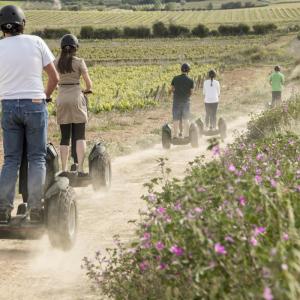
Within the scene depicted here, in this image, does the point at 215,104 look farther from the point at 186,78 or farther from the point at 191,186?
the point at 191,186

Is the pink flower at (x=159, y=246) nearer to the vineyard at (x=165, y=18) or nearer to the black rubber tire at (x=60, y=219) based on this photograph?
the black rubber tire at (x=60, y=219)

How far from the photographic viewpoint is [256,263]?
2820 mm

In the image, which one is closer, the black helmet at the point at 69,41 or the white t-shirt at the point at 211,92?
the black helmet at the point at 69,41

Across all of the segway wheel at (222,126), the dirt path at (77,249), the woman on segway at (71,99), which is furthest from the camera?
the segway wheel at (222,126)

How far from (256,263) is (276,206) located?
1.55 feet

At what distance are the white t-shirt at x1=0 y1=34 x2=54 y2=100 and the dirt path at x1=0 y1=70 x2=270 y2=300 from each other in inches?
55.0

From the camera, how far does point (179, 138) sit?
12.4 m

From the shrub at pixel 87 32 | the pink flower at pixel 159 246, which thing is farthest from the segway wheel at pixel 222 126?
the shrub at pixel 87 32

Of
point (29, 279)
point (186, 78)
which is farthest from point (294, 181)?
point (186, 78)

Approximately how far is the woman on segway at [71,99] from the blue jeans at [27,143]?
220cm

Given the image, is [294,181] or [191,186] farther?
[294,181]

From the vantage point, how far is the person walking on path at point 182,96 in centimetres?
1234

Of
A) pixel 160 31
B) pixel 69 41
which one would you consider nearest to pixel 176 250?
pixel 69 41

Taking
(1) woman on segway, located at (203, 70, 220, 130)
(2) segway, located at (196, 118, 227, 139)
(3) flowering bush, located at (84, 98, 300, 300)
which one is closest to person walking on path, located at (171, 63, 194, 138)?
(2) segway, located at (196, 118, 227, 139)
